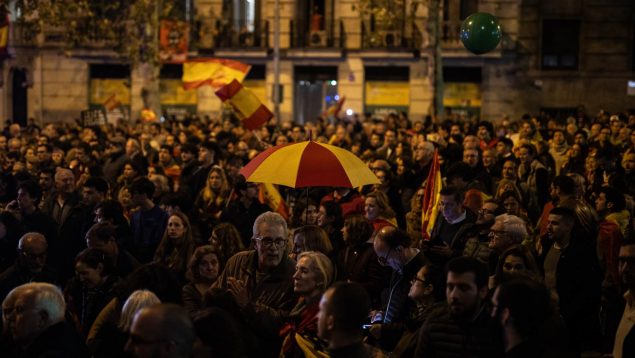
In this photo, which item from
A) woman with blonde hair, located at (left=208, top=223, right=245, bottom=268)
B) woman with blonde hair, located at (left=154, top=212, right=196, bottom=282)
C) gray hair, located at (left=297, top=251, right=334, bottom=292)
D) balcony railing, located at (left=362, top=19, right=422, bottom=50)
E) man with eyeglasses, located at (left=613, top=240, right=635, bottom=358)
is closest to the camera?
man with eyeglasses, located at (left=613, top=240, right=635, bottom=358)

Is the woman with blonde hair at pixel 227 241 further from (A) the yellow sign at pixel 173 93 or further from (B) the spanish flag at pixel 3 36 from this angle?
(A) the yellow sign at pixel 173 93

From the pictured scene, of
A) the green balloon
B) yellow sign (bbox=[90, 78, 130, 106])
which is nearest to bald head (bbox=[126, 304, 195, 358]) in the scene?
the green balloon

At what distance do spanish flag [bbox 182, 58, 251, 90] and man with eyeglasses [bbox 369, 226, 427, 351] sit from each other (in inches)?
498

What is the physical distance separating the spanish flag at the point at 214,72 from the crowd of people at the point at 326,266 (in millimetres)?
5938

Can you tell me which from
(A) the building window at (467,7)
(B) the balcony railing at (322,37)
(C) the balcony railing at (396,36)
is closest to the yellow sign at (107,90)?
(B) the balcony railing at (322,37)

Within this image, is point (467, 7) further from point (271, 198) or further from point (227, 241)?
point (227, 241)

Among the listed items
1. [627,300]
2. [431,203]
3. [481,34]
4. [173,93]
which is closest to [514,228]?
[627,300]

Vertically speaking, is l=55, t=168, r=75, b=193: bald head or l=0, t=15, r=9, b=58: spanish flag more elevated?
l=0, t=15, r=9, b=58: spanish flag

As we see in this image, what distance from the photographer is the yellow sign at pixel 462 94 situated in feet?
110

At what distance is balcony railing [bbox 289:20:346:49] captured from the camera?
111 feet

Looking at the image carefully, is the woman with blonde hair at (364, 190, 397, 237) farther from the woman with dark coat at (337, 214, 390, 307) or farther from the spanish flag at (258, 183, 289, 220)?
the spanish flag at (258, 183, 289, 220)

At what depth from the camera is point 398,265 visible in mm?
7020

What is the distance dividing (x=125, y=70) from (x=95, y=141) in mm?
18195

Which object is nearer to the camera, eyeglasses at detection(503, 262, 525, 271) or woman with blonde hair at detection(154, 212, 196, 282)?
eyeglasses at detection(503, 262, 525, 271)
